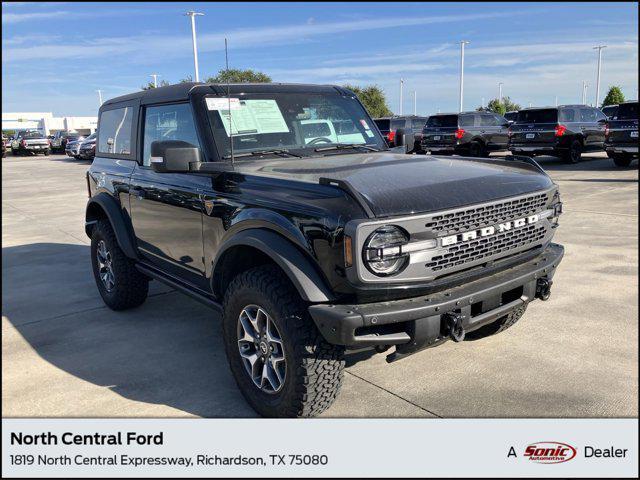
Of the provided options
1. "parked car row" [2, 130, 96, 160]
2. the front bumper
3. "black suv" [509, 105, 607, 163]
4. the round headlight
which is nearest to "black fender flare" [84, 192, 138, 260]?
the front bumper

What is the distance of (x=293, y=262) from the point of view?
9.35 feet

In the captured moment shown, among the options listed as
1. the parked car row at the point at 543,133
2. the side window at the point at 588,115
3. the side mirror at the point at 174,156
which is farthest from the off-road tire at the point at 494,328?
the side window at the point at 588,115

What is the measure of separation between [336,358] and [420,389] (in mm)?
826

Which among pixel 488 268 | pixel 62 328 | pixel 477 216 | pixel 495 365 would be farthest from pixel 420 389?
pixel 62 328

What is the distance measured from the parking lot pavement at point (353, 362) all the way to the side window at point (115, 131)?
1516mm

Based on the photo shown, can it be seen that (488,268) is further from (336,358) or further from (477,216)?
(336,358)

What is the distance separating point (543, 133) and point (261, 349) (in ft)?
55.5

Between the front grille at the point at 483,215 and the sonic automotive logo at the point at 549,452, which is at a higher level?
the front grille at the point at 483,215

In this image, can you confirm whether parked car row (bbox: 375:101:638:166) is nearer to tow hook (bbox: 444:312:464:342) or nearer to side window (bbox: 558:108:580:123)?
side window (bbox: 558:108:580:123)

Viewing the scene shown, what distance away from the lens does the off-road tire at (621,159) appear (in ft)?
51.3

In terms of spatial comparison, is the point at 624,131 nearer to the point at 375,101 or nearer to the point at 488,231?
the point at 488,231

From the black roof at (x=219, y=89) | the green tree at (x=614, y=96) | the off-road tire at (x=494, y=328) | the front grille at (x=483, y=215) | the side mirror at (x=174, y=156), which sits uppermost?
the green tree at (x=614, y=96)

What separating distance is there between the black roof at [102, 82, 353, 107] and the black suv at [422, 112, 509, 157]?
15779 millimetres

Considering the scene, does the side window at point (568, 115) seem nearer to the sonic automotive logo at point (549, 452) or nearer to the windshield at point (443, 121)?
the windshield at point (443, 121)
